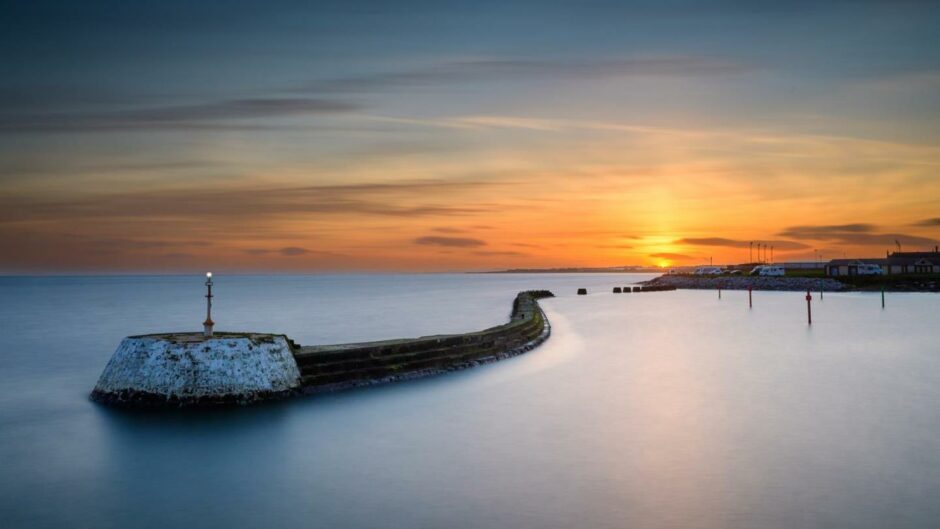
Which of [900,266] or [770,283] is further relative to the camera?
[900,266]

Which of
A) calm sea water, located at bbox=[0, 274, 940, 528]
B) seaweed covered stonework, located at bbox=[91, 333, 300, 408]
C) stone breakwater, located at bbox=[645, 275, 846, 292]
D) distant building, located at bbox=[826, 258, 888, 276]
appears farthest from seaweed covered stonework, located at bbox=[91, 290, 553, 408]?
distant building, located at bbox=[826, 258, 888, 276]

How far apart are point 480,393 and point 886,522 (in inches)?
431

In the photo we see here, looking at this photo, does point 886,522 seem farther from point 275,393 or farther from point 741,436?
point 275,393

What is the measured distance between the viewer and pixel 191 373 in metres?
14.7

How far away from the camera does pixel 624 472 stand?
11.2 metres

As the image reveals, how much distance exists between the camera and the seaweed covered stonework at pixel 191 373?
14.7 metres

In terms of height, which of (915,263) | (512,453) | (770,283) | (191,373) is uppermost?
(915,263)

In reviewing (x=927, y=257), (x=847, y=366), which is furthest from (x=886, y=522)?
(x=927, y=257)

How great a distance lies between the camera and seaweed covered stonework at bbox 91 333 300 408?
1466 cm

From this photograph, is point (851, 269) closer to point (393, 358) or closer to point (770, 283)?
point (770, 283)

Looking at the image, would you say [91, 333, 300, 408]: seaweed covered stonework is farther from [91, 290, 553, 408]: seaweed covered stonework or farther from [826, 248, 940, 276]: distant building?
[826, 248, 940, 276]: distant building

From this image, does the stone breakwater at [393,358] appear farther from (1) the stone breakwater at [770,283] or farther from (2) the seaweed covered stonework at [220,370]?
(1) the stone breakwater at [770,283]

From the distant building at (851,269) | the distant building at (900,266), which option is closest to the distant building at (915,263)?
the distant building at (900,266)

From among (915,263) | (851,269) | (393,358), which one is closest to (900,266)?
(915,263)
